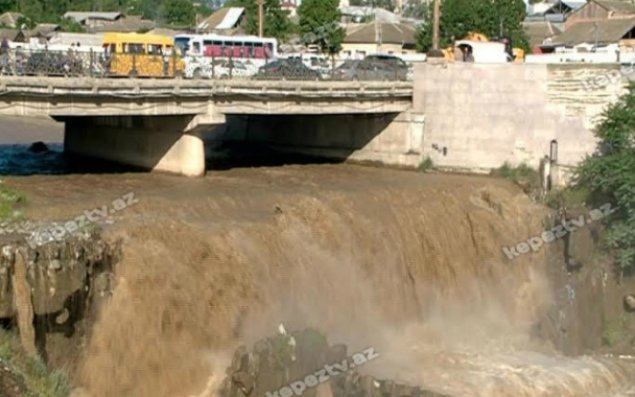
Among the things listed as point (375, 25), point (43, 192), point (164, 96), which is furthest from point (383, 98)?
point (375, 25)

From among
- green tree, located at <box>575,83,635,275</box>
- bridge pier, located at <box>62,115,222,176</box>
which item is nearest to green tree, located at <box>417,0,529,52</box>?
green tree, located at <box>575,83,635,275</box>

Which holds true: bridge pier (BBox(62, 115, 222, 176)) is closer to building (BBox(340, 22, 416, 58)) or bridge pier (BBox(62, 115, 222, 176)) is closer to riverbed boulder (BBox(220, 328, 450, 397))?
riverbed boulder (BBox(220, 328, 450, 397))

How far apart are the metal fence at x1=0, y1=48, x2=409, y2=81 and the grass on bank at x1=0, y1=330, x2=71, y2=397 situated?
10934 mm

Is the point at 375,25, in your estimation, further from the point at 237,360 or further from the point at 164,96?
the point at 237,360

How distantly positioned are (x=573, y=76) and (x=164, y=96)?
14201 mm

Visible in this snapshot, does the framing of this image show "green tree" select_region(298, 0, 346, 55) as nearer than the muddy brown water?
No

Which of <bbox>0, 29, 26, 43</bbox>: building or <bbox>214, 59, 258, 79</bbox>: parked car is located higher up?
<bbox>0, 29, 26, 43</bbox>: building

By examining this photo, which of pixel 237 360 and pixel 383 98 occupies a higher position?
pixel 383 98

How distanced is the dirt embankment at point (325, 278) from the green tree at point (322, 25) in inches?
1548

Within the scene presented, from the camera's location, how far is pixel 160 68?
31844mm

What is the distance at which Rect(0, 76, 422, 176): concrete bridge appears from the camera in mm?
27219

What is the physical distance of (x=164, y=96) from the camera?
29.3 metres

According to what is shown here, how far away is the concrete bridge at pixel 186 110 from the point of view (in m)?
27.2

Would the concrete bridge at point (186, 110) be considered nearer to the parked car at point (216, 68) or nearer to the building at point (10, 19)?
the parked car at point (216, 68)
